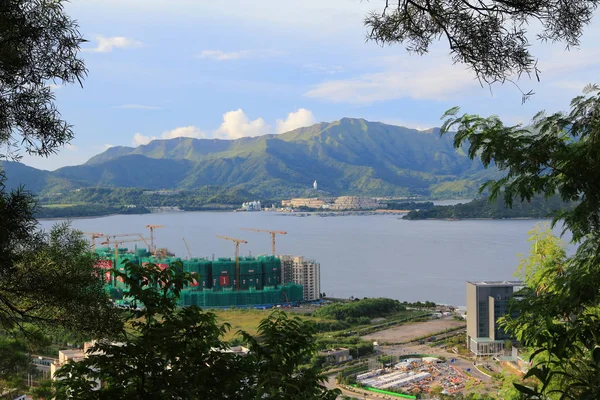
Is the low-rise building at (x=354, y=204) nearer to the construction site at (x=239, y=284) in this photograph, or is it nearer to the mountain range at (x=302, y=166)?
the mountain range at (x=302, y=166)

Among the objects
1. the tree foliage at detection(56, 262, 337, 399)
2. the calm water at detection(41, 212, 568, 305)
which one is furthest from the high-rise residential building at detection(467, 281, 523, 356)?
the tree foliage at detection(56, 262, 337, 399)

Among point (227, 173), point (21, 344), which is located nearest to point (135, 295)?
point (21, 344)

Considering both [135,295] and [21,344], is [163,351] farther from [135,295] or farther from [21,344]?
[21,344]

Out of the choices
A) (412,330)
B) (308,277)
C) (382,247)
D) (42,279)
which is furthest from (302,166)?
(42,279)

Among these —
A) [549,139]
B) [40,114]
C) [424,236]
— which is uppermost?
[40,114]

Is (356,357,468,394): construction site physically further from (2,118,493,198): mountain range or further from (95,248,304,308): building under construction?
(2,118,493,198): mountain range

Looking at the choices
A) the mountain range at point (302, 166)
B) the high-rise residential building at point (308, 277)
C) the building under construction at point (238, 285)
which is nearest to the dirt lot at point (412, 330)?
the high-rise residential building at point (308, 277)
